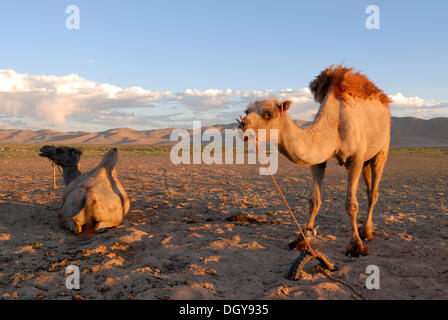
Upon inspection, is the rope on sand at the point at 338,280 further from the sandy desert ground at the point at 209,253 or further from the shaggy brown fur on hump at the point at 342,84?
the shaggy brown fur on hump at the point at 342,84

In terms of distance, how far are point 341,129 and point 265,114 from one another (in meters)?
1.66

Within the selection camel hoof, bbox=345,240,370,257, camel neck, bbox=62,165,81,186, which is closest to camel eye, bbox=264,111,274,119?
camel hoof, bbox=345,240,370,257

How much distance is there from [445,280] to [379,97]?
3.19m

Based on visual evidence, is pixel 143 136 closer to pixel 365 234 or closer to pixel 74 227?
pixel 74 227

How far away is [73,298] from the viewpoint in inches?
129

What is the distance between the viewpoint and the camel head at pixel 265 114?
3.42 m

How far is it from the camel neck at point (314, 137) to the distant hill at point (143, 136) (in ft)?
289

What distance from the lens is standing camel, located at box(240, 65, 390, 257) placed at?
3650mm

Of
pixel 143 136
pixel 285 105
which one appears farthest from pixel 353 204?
pixel 143 136

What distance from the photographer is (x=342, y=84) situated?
188 inches

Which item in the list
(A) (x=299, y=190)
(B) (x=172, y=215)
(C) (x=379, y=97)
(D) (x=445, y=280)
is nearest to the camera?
(D) (x=445, y=280)
